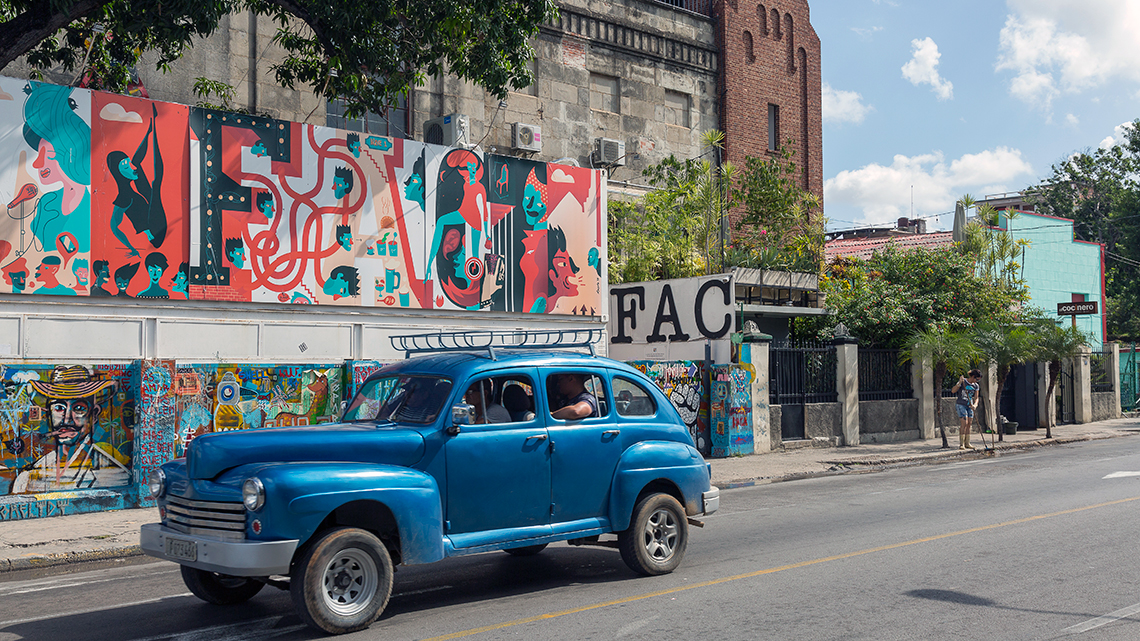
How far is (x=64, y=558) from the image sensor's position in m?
10.4

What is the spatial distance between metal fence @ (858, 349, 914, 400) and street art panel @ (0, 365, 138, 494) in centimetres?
1735

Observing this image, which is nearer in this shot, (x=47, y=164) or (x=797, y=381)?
(x=47, y=164)

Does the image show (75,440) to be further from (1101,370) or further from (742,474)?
(1101,370)

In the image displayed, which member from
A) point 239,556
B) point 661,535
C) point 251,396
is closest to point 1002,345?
point 251,396

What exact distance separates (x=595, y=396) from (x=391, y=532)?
2.22 m

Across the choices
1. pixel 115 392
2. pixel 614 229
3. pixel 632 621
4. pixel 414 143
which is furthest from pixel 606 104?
pixel 632 621

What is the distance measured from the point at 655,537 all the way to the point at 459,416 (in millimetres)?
2430

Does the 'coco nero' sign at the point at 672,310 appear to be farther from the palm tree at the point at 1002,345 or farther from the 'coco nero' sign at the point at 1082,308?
the 'coco nero' sign at the point at 1082,308

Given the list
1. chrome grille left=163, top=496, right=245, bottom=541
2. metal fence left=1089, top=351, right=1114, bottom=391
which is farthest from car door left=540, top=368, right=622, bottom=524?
metal fence left=1089, top=351, right=1114, bottom=391

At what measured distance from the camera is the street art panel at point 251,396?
14188mm

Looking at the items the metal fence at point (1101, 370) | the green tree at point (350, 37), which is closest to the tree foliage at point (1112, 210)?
the metal fence at point (1101, 370)

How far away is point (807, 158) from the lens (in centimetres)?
3294

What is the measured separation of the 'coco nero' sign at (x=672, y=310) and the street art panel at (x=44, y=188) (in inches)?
485

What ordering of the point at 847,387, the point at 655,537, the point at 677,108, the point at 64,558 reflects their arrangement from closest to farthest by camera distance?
the point at 655,537
the point at 64,558
the point at 847,387
the point at 677,108
